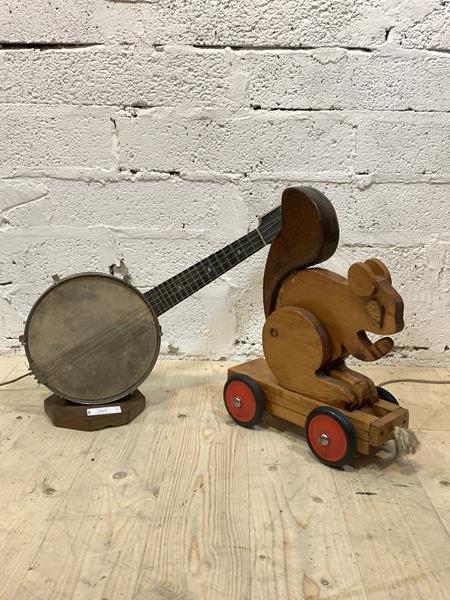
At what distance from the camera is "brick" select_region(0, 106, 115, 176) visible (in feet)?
4.55

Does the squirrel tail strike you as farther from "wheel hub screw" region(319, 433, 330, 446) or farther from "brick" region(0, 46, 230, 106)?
"brick" region(0, 46, 230, 106)

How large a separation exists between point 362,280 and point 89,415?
62cm

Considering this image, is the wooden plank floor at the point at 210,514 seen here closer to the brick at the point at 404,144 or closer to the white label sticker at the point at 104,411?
the white label sticker at the point at 104,411

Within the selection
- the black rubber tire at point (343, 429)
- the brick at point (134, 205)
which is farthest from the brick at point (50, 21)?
the black rubber tire at point (343, 429)

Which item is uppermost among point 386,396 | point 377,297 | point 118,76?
point 118,76

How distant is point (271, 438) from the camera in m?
1.12

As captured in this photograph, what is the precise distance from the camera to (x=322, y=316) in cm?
103

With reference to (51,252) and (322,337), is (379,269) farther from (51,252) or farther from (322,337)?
(51,252)

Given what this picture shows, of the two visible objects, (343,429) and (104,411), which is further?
(104,411)

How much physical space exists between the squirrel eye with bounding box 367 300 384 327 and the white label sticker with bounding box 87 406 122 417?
0.56 meters

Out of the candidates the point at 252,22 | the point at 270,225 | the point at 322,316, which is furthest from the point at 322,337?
the point at 252,22

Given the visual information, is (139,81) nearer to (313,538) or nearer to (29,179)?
(29,179)

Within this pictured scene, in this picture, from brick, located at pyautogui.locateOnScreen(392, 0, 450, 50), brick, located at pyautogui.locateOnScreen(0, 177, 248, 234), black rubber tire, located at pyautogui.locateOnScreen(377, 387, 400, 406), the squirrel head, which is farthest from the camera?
brick, located at pyautogui.locateOnScreen(0, 177, 248, 234)

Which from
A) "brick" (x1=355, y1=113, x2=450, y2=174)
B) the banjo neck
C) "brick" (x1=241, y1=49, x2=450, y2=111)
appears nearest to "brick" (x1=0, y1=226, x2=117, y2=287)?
the banjo neck
